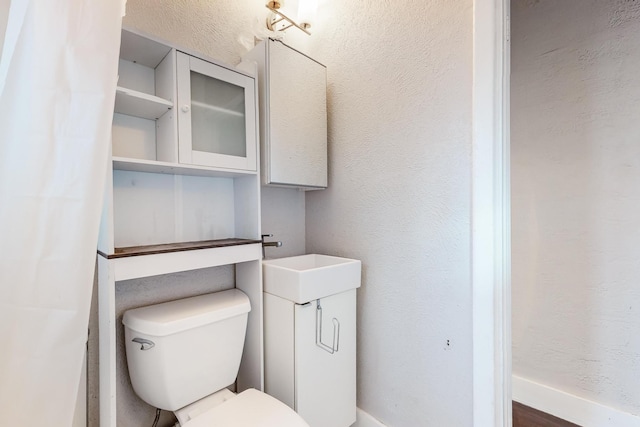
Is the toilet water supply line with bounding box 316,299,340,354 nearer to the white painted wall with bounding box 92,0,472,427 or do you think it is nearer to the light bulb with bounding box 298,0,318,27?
the white painted wall with bounding box 92,0,472,427

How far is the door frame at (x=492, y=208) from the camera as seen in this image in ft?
3.40

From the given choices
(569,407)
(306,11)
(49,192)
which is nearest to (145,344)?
(49,192)

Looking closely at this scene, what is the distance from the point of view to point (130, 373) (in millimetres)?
1050

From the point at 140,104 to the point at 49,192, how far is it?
551 mm

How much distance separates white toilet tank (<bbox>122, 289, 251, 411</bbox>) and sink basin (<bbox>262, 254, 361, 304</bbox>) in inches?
6.7

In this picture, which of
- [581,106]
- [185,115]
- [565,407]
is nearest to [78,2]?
[185,115]

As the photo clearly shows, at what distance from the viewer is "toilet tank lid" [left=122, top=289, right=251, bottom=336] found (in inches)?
38.4

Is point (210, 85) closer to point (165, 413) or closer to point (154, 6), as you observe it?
point (154, 6)

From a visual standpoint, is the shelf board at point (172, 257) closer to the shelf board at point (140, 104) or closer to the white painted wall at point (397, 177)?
the white painted wall at point (397, 177)

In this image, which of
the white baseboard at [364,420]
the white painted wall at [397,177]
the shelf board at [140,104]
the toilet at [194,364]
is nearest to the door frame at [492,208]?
the white painted wall at [397,177]

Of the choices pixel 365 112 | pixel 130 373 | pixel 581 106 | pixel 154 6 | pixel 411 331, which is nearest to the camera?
pixel 130 373

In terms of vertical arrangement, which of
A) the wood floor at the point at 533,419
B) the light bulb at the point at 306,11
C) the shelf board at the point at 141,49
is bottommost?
the wood floor at the point at 533,419

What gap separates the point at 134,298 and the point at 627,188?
228cm

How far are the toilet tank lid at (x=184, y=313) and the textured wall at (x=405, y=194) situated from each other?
2.02 feet
